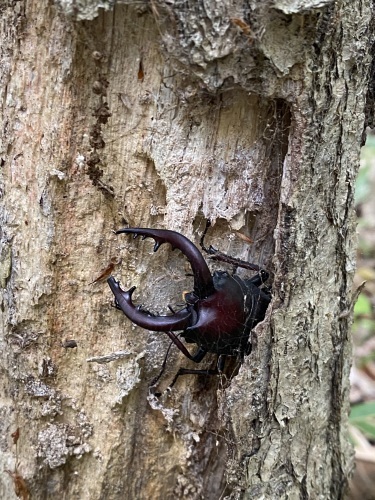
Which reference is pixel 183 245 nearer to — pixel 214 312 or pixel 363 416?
pixel 214 312

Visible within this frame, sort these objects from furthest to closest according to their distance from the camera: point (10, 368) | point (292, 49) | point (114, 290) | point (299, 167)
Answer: point (10, 368)
point (114, 290)
point (299, 167)
point (292, 49)

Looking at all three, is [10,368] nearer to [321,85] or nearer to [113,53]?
[113,53]

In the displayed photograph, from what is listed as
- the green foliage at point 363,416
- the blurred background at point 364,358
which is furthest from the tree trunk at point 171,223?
the green foliage at point 363,416

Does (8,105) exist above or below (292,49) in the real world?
A: below

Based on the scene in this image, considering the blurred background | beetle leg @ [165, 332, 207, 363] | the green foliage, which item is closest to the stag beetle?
beetle leg @ [165, 332, 207, 363]

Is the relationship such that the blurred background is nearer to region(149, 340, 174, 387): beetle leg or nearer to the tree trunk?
the tree trunk

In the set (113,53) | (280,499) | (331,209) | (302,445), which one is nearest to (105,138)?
(113,53)
